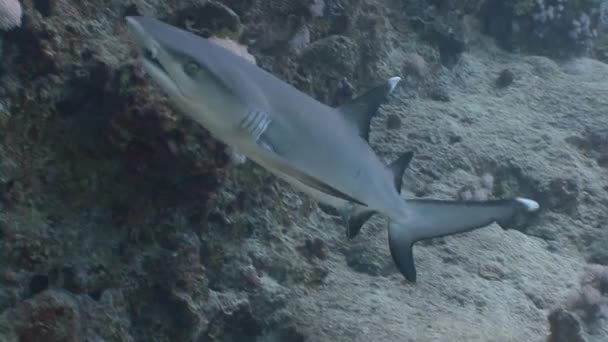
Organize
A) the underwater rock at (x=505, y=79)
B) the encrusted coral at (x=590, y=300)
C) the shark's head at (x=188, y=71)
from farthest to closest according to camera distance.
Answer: the underwater rock at (x=505, y=79) → the encrusted coral at (x=590, y=300) → the shark's head at (x=188, y=71)

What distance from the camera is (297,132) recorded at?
8.98ft

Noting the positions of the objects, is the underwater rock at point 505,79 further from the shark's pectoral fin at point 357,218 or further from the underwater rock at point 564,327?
the shark's pectoral fin at point 357,218

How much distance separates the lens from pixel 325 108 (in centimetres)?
301

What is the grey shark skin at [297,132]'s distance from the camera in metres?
2.45

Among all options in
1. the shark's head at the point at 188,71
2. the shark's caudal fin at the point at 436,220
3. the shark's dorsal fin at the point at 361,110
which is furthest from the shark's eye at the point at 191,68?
the shark's caudal fin at the point at 436,220

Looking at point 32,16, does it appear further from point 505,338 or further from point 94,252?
point 505,338

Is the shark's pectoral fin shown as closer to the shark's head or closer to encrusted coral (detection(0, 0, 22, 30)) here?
the shark's head

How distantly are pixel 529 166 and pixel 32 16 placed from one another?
229 inches

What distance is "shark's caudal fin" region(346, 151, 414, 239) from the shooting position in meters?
3.28

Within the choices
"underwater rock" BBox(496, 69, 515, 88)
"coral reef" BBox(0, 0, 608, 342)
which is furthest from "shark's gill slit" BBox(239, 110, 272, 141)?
"underwater rock" BBox(496, 69, 515, 88)

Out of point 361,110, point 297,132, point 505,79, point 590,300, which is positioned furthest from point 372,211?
point 505,79

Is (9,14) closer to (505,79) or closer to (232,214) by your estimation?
(232,214)

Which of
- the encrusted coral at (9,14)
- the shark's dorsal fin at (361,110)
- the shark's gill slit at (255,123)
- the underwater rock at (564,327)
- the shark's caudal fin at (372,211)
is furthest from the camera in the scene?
the underwater rock at (564,327)

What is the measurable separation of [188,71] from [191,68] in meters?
0.02
